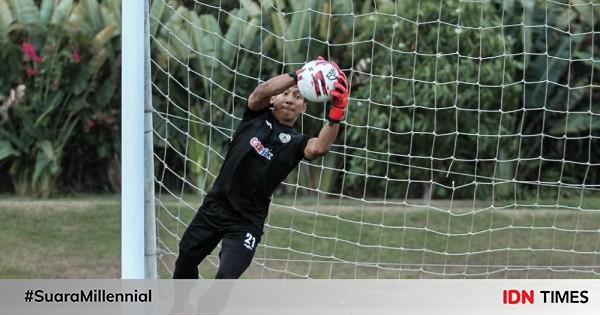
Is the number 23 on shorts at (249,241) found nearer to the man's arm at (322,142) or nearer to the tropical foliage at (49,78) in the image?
the man's arm at (322,142)

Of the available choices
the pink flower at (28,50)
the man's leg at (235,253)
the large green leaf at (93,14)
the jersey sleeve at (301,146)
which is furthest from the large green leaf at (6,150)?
the jersey sleeve at (301,146)

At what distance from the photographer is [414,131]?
1055 cm

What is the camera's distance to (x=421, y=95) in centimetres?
1048

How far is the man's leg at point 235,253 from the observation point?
18.9 feet

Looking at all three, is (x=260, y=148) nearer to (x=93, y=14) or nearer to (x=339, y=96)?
(x=339, y=96)

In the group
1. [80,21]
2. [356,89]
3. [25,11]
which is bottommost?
[356,89]

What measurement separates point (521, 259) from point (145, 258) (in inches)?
175

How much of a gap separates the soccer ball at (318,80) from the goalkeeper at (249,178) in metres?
0.39

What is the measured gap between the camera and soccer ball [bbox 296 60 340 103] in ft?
17.6

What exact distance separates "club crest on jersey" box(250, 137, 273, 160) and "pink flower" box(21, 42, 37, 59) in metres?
6.72

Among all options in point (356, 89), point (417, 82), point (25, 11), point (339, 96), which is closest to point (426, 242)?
point (417, 82)

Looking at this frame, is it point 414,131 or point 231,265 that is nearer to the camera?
point 231,265

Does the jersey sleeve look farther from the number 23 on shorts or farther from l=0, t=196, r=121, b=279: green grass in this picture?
l=0, t=196, r=121, b=279: green grass

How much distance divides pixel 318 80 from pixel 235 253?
A: 3.93 feet
